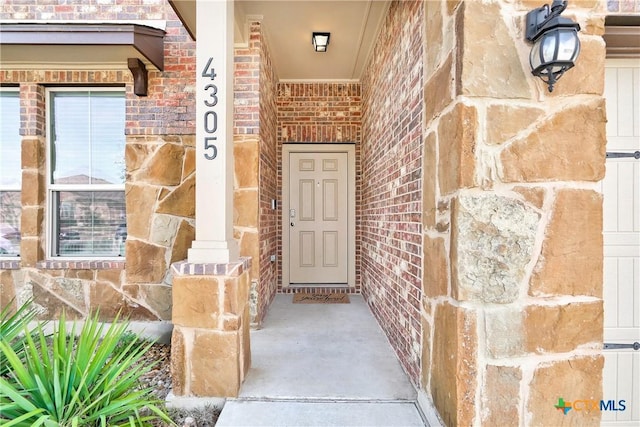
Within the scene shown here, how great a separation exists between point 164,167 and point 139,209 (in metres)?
0.48

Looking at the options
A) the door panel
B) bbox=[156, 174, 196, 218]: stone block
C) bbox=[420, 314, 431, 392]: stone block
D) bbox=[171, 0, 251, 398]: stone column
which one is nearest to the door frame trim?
the door panel

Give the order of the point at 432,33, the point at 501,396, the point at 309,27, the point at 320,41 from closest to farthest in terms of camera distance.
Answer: the point at 501,396
the point at 432,33
the point at 309,27
the point at 320,41

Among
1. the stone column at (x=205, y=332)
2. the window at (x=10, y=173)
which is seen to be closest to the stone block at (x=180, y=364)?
the stone column at (x=205, y=332)

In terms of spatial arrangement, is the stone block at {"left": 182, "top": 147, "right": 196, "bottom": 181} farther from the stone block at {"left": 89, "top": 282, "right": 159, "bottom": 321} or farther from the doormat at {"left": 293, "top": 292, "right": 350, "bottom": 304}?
the doormat at {"left": 293, "top": 292, "right": 350, "bottom": 304}

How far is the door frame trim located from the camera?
13.8 ft

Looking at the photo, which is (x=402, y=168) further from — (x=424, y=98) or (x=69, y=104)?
(x=69, y=104)

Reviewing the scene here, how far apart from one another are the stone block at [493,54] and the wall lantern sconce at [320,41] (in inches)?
81.7

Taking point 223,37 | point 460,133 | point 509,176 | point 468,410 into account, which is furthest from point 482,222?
point 223,37

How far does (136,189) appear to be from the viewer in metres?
3.01

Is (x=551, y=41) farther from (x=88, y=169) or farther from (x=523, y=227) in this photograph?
(x=88, y=169)

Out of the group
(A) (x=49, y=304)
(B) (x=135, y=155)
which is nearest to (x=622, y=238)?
(B) (x=135, y=155)

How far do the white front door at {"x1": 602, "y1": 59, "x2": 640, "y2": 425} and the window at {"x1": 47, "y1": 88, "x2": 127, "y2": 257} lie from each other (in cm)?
395

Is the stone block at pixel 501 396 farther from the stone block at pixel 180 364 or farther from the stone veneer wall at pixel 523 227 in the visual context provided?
the stone block at pixel 180 364

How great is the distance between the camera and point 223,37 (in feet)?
6.26
